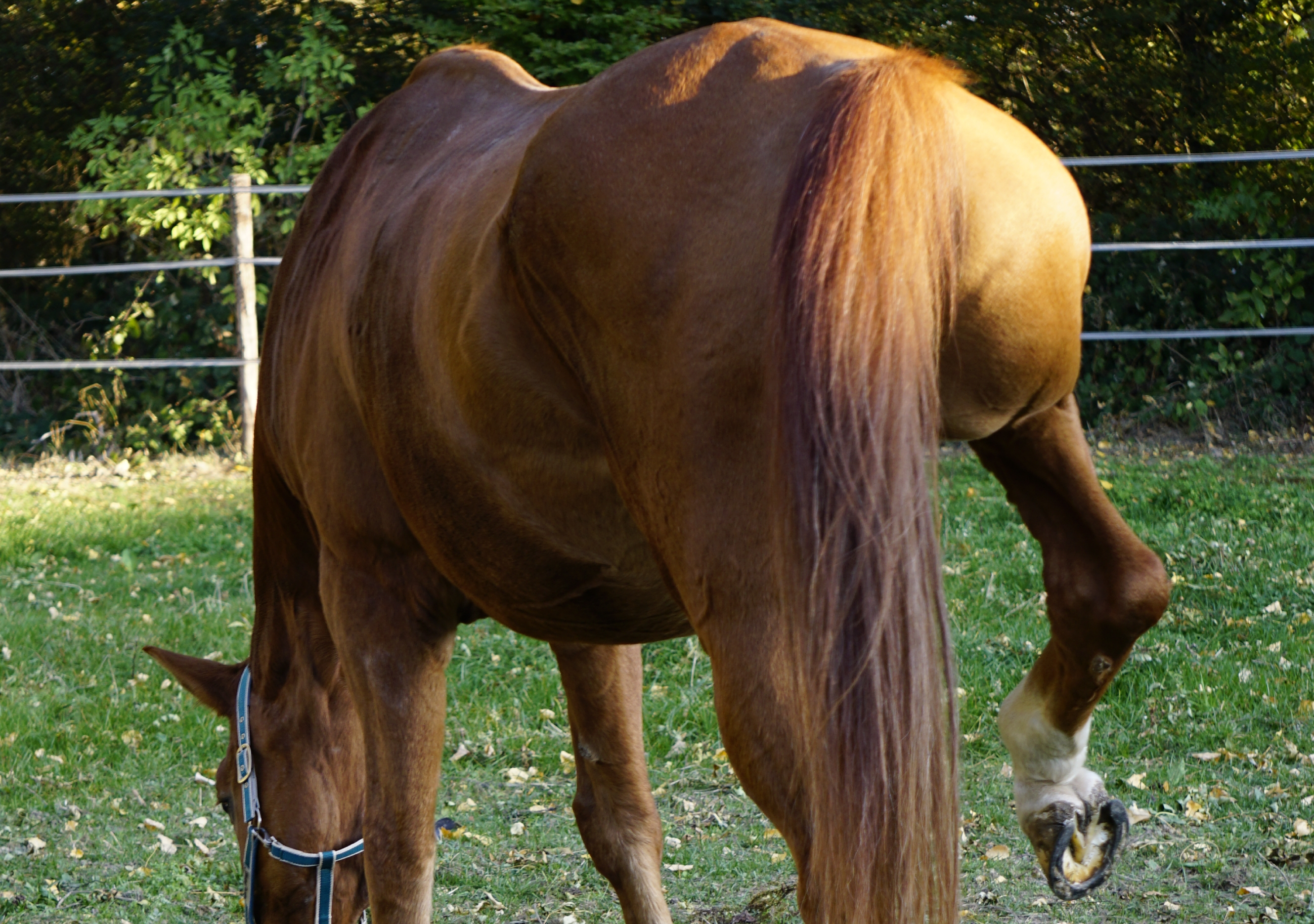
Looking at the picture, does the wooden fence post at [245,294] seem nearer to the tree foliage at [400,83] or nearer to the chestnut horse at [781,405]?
the tree foliage at [400,83]

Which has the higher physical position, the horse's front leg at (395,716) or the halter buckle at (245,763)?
the horse's front leg at (395,716)

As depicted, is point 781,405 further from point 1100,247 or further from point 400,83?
point 400,83

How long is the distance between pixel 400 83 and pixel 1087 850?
7.78 m

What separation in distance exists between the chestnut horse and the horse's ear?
88 cm

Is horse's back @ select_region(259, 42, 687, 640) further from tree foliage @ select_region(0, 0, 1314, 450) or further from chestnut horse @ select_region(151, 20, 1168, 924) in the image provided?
tree foliage @ select_region(0, 0, 1314, 450)

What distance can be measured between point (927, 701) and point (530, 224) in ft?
2.09

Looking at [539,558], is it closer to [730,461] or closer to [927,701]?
[730,461]

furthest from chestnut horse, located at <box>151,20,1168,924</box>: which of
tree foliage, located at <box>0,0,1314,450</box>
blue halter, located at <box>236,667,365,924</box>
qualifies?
tree foliage, located at <box>0,0,1314,450</box>

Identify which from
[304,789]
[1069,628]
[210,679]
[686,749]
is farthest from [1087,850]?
[686,749]

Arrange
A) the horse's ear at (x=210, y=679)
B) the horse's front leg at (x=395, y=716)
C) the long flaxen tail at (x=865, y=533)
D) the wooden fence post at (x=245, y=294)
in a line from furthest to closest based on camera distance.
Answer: the wooden fence post at (x=245, y=294)
the horse's ear at (x=210, y=679)
the horse's front leg at (x=395, y=716)
the long flaxen tail at (x=865, y=533)

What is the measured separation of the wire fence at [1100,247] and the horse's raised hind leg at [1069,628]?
5150mm

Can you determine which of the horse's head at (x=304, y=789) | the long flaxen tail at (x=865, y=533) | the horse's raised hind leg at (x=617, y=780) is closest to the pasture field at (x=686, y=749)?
the horse's raised hind leg at (x=617, y=780)

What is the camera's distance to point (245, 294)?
7.73 metres

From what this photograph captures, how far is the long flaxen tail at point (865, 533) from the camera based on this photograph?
1.10 metres
